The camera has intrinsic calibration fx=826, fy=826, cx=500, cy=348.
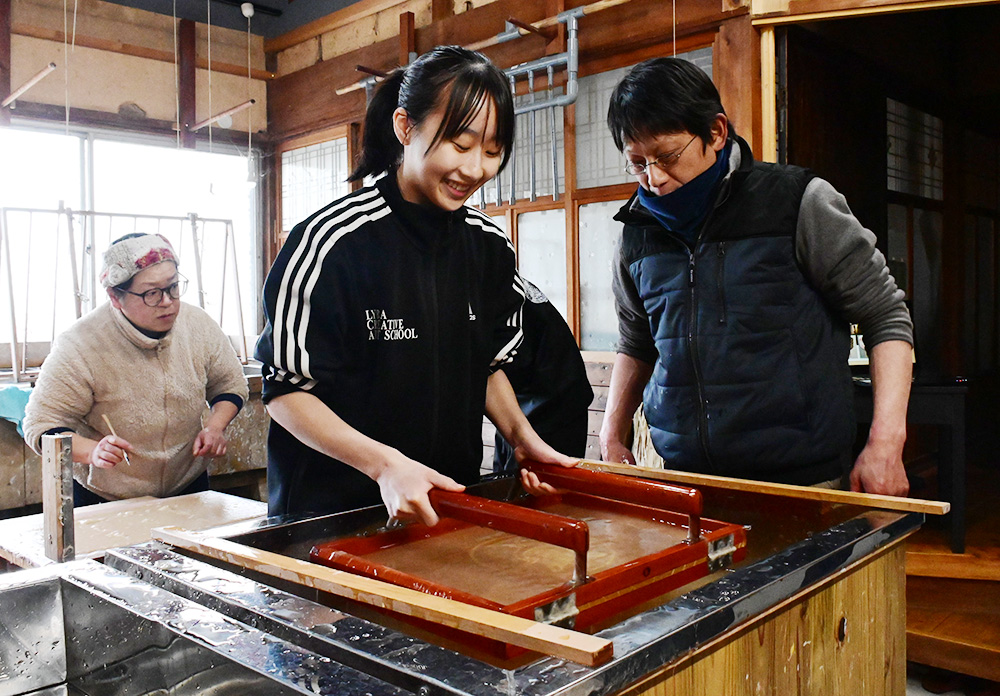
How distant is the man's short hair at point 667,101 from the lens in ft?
5.07

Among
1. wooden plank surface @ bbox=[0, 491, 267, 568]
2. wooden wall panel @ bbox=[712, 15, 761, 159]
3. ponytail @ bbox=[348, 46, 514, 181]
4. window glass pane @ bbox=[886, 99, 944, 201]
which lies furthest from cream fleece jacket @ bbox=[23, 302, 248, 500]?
window glass pane @ bbox=[886, 99, 944, 201]

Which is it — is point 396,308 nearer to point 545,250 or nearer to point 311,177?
point 545,250

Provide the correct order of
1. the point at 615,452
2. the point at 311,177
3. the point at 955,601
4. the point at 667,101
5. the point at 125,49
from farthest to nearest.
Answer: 1. the point at 311,177
2. the point at 125,49
3. the point at 955,601
4. the point at 615,452
5. the point at 667,101

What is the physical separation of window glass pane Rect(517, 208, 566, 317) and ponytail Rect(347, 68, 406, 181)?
3.05 metres

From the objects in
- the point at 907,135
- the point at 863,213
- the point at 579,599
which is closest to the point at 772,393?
the point at 579,599

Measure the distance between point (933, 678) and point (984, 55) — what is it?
161 inches

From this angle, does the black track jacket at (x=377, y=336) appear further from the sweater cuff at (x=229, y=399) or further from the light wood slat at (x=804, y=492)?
the sweater cuff at (x=229, y=399)

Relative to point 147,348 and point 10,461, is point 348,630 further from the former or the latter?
point 10,461

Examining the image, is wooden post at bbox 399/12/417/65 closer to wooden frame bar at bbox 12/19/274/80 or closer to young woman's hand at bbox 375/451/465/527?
wooden frame bar at bbox 12/19/274/80

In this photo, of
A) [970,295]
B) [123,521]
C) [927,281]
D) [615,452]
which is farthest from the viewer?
[970,295]

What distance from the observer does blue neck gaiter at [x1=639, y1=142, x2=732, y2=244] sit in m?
1.61

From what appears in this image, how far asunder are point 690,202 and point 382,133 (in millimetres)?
629

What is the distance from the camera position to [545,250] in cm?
452

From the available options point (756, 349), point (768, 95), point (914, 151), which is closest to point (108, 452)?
point (756, 349)
